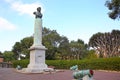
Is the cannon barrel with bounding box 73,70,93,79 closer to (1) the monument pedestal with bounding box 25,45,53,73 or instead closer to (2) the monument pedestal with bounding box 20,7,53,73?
(2) the monument pedestal with bounding box 20,7,53,73

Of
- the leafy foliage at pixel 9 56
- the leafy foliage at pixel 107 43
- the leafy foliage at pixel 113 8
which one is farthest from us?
the leafy foliage at pixel 9 56

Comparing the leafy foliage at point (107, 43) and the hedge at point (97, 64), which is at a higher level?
the leafy foliage at point (107, 43)

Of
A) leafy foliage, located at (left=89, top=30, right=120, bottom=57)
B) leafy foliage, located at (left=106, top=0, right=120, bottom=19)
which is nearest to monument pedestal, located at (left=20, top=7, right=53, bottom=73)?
leafy foliage, located at (left=106, top=0, right=120, bottom=19)

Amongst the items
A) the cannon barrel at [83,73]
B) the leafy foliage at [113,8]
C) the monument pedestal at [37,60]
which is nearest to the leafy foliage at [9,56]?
the monument pedestal at [37,60]

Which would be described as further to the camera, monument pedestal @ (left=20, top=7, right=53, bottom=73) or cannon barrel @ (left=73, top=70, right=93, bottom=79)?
monument pedestal @ (left=20, top=7, right=53, bottom=73)

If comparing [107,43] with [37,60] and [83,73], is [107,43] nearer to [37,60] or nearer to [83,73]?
[37,60]

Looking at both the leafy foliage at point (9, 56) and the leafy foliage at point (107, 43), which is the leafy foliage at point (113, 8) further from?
the leafy foliage at point (9, 56)

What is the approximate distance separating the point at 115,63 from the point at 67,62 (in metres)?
10.6

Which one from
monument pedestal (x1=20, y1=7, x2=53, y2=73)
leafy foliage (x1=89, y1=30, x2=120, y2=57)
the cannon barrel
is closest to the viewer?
the cannon barrel

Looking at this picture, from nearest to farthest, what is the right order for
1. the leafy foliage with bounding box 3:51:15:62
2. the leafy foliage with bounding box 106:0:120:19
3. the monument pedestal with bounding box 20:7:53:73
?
the leafy foliage with bounding box 106:0:120:19, the monument pedestal with bounding box 20:7:53:73, the leafy foliage with bounding box 3:51:15:62

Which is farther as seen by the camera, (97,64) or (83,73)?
(97,64)

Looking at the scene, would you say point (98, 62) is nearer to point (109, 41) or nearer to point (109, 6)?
point (109, 6)

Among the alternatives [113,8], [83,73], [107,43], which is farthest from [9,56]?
[83,73]

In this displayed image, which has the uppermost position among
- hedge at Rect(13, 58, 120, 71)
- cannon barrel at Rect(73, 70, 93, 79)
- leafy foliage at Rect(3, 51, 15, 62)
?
leafy foliage at Rect(3, 51, 15, 62)
